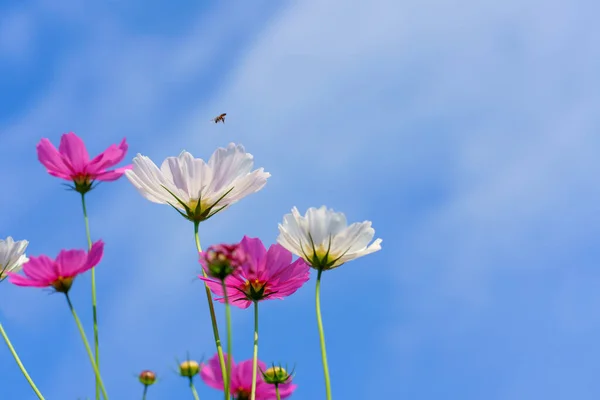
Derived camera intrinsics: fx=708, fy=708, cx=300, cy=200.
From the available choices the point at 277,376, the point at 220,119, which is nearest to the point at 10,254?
the point at 277,376

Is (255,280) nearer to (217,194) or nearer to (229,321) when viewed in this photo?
(217,194)

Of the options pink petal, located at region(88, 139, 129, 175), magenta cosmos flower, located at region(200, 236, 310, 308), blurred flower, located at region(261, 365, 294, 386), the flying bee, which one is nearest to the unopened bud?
blurred flower, located at region(261, 365, 294, 386)

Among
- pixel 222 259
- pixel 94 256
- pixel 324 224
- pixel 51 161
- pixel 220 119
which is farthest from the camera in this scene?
pixel 220 119

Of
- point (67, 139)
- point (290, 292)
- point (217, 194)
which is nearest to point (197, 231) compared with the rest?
point (217, 194)

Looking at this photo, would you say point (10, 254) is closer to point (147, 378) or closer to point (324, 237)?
point (147, 378)

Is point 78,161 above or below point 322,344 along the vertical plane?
above

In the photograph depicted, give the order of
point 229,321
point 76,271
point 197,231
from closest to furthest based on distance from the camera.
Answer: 1. point 229,321
2. point 76,271
3. point 197,231

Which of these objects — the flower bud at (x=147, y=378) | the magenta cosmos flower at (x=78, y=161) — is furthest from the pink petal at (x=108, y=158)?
the flower bud at (x=147, y=378)
